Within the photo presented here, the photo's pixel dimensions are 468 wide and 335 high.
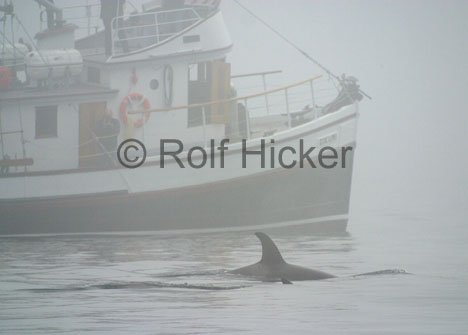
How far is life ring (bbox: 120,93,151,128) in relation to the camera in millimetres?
39656

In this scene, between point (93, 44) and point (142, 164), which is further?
point (93, 44)

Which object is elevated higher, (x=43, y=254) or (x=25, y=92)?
(x=25, y=92)

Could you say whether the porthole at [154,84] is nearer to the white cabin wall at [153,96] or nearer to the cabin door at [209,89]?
the white cabin wall at [153,96]

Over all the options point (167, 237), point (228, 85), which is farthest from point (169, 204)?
point (228, 85)

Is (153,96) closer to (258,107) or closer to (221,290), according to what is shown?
(258,107)

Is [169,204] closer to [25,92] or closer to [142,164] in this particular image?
[142,164]

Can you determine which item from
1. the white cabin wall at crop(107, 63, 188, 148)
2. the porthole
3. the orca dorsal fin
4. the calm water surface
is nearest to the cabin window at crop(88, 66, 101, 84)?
the white cabin wall at crop(107, 63, 188, 148)

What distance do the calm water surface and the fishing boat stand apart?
2.53 metres

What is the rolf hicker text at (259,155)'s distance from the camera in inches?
1534

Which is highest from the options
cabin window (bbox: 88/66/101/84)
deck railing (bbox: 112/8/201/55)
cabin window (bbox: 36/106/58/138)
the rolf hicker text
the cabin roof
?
deck railing (bbox: 112/8/201/55)

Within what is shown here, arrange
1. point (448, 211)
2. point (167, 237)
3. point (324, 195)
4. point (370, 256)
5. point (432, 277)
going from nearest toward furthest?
point (432, 277), point (370, 256), point (167, 237), point (324, 195), point (448, 211)

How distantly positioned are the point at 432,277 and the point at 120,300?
5.99 meters

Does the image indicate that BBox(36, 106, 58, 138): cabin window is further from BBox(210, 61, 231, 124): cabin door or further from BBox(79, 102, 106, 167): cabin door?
BBox(210, 61, 231, 124): cabin door

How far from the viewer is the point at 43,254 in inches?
1288
